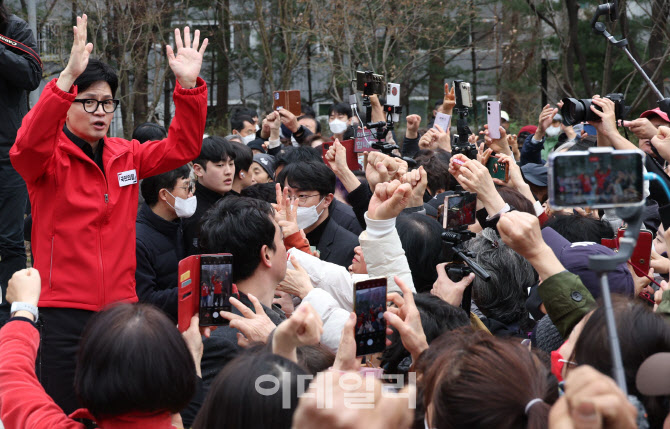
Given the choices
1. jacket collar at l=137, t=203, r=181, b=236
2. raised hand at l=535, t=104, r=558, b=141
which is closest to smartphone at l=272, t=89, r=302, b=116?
raised hand at l=535, t=104, r=558, b=141

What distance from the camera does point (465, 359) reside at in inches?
75.8

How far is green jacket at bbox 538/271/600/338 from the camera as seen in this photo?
2484 millimetres

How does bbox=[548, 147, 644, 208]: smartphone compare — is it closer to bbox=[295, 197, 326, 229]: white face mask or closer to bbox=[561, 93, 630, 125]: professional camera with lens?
bbox=[561, 93, 630, 125]: professional camera with lens

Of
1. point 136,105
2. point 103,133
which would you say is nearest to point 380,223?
point 103,133

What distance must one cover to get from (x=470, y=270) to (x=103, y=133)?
186 cm

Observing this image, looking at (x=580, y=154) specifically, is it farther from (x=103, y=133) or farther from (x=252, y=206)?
(x=103, y=133)

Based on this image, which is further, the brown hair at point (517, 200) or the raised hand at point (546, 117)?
the raised hand at point (546, 117)

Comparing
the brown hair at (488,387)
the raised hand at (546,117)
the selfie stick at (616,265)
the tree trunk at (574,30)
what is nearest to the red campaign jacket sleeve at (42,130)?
the brown hair at (488,387)

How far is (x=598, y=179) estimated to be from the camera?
5.87 feet

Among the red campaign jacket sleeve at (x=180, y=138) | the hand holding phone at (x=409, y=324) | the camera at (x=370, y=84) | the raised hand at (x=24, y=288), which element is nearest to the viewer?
the raised hand at (x=24, y=288)

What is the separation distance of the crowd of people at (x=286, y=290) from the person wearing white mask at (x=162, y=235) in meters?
0.01

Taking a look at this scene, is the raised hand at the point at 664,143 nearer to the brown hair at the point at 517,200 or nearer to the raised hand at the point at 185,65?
the brown hair at the point at 517,200

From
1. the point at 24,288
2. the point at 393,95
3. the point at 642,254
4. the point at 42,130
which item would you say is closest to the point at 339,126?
the point at 393,95

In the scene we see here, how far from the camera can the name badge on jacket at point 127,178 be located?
3572mm
